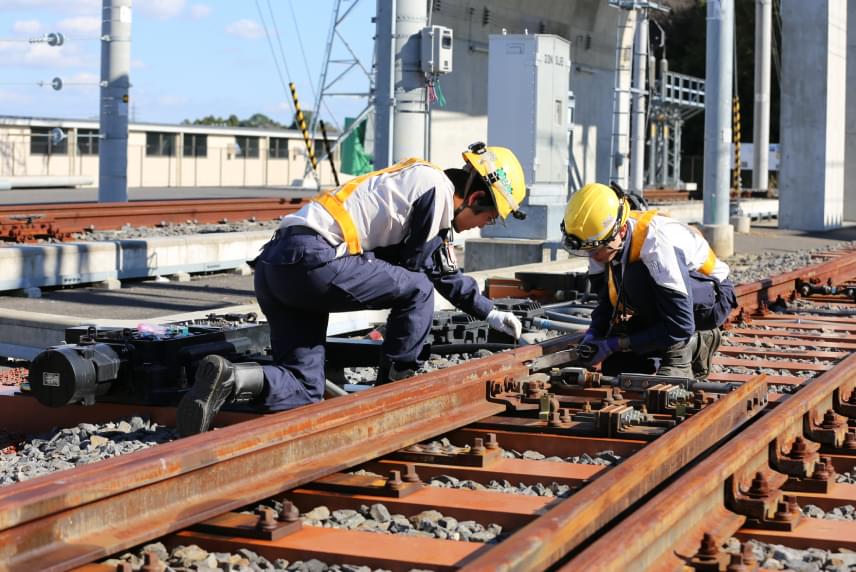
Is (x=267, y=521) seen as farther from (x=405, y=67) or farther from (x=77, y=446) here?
(x=405, y=67)

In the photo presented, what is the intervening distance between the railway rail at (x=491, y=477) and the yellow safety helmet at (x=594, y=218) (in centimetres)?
77

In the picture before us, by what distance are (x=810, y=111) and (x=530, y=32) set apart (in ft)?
27.5

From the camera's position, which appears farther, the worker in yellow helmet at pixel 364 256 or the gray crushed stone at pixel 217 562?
the worker in yellow helmet at pixel 364 256

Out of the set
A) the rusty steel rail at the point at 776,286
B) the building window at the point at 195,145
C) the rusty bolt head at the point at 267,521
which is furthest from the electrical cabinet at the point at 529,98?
the building window at the point at 195,145

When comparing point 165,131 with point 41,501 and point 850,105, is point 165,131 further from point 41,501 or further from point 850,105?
point 41,501

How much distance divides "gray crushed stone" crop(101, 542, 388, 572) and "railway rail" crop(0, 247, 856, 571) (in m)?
0.05

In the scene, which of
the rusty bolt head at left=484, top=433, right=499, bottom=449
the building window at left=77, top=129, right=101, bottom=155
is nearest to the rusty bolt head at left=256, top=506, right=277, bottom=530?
the rusty bolt head at left=484, top=433, right=499, bottom=449

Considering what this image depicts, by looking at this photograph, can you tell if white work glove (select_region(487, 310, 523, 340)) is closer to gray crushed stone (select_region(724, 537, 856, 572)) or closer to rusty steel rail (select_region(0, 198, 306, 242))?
gray crushed stone (select_region(724, 537, 856, 572))

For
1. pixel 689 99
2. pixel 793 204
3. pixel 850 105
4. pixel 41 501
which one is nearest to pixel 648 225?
pixel 41 501

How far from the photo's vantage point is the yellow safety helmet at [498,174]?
250 inches

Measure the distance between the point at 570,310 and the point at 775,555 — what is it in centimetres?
688

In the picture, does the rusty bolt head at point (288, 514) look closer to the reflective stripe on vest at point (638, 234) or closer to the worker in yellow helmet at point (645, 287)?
the worker in yellow helmet at point (645, 287)

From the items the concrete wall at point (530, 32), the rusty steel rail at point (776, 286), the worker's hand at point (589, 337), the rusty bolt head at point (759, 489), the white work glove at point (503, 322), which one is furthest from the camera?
the concrete wall at point (530, 32)

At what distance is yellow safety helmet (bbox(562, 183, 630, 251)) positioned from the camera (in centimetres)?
663
